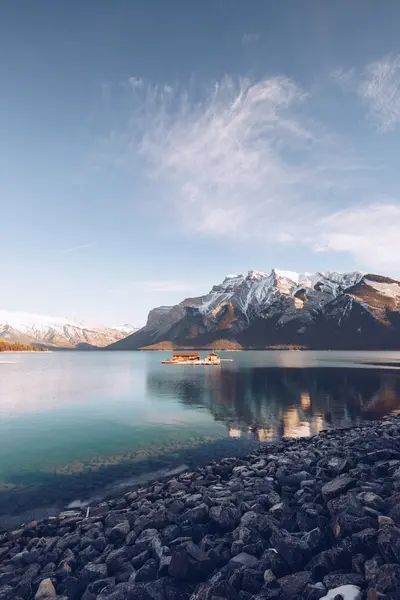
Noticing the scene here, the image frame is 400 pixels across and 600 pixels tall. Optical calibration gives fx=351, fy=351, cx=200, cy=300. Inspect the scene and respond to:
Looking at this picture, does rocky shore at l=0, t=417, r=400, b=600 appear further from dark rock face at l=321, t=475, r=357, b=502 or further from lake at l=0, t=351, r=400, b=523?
lake at l=0, t=351, r=400, b=523

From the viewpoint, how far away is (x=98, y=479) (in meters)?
25.3

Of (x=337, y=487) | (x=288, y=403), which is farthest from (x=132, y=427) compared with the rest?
(x=337, y=487)

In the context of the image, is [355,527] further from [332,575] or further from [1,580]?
[1,580]

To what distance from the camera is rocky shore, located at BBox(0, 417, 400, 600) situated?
9.87m

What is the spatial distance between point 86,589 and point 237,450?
75.1ft

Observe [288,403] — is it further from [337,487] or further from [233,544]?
[233,544]

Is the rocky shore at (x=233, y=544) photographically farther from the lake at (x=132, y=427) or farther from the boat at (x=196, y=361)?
the boat at (x=196, y=361)

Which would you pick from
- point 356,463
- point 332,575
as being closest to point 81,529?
point 332,575

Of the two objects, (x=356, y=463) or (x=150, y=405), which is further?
(x=150, y=405)

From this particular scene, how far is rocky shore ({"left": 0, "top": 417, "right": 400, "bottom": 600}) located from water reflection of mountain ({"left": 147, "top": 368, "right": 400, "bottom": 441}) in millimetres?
21101

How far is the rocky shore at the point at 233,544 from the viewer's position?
9.87 m

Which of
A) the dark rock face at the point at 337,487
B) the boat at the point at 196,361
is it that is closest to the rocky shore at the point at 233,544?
the dark rock face at the point at 337,487

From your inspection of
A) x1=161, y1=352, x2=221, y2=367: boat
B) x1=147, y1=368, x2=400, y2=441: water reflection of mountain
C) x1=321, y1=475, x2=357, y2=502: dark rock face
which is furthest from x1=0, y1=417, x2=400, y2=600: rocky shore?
x1=161, y1=352, x2=221, y2=367: boat

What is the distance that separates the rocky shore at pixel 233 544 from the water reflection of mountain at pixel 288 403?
21101mm
